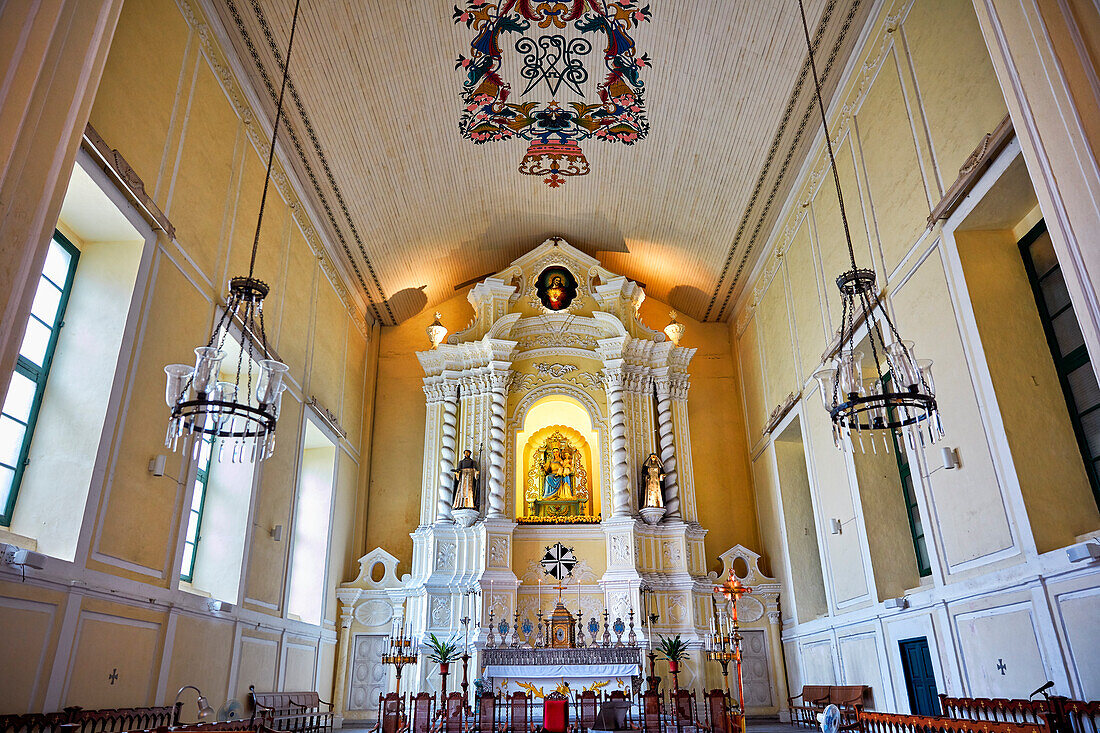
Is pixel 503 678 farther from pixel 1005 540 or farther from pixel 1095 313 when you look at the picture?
pixel 1095 313

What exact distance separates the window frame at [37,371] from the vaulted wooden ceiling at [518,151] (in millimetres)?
3501

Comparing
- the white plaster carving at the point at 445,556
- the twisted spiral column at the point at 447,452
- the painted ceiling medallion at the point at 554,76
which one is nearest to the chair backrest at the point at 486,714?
the white plaster carving at the point at 445,556

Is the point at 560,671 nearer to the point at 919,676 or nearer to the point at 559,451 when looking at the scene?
the point at 559,451

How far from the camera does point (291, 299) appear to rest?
10.8 m

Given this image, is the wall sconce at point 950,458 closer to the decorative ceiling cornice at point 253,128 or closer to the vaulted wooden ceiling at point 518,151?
the vaulted wooden ceiling at point 518,151

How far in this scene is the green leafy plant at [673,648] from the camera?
10.0 meters

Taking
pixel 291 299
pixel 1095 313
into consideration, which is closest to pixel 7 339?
pixel 1095 313

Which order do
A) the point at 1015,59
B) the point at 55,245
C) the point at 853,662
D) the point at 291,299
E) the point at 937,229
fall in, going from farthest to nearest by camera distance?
the point at 291,299, the point at 853,662, the point at 937,229, the point at 55,245, the point at 1015,59

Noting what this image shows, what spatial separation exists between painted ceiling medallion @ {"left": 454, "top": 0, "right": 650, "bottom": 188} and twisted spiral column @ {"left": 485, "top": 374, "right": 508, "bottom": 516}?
428cm

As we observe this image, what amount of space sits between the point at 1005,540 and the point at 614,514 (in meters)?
7.78

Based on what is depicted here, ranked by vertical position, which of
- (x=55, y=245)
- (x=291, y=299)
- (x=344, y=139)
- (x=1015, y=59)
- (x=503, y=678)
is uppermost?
(x=344, y=139)

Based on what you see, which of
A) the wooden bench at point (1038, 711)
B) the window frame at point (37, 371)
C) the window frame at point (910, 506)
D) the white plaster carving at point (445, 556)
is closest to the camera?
the wooden bench at point (1038, 711)

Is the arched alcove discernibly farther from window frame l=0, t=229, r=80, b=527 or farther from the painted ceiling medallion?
window frame l=0, t=229, r=80, b=527

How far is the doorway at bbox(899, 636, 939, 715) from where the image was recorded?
792 cm
